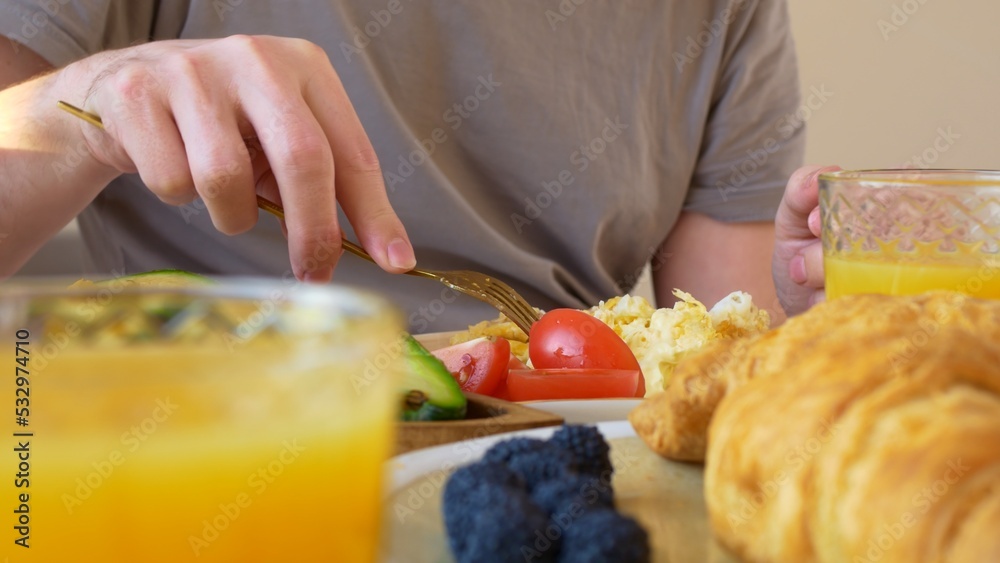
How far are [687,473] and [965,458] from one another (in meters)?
0.17

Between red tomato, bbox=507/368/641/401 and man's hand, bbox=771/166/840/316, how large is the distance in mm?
337

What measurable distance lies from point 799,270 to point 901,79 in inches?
115

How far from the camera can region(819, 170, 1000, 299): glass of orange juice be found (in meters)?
0.65

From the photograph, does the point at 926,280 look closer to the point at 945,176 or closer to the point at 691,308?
the point at 945,176

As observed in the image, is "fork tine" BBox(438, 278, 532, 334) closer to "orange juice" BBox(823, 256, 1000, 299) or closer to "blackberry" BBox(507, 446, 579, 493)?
"orange juice" BBox(823, 256, 1000, 299)

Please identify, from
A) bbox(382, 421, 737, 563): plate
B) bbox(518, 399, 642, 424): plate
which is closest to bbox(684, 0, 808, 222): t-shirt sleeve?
bbox(518, 399, 642, 424): plate

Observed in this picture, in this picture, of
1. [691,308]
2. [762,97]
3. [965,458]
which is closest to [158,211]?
[691,308]

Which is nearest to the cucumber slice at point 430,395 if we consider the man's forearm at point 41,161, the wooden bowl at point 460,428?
the wooden bowl at point 460,428

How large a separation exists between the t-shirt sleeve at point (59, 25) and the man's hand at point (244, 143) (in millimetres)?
339

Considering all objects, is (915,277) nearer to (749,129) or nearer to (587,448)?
(587,448)

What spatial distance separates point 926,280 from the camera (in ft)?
2.13

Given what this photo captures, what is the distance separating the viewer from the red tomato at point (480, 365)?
0.80 m

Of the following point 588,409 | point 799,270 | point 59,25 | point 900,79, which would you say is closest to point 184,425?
point 588,409

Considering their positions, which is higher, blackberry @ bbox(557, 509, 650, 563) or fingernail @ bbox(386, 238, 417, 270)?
blackberry @ bbox(557, 509, 650, 563)
